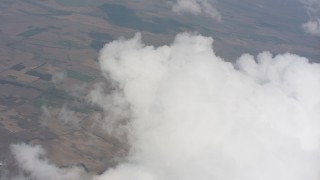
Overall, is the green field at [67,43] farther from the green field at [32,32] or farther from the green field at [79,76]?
the green field at [79,76]

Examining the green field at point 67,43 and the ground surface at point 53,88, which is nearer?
the ground surface at point 53,88

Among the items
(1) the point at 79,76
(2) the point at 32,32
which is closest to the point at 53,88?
(1) the point at 79,76

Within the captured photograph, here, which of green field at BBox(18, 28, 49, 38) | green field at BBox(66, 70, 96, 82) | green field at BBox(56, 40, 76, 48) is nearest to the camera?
green field at BBox(66, 70, 96, 82)

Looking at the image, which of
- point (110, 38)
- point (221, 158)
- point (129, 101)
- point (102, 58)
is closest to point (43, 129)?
point (129, 101)

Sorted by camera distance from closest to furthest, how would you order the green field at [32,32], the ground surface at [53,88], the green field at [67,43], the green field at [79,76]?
the ground surface at [53,88] → the green field at [79,76] → the green field at [67,43] → the green field at [32,32]

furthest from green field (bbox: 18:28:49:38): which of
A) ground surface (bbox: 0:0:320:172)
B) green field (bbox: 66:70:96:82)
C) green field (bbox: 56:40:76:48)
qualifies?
green field (bbox: 66:70:96:82)

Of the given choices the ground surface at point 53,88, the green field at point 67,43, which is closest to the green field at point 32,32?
the ground surface at point 53,88

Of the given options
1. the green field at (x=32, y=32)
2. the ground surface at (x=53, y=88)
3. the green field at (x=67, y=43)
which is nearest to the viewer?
the ground surface at (x=53, y=88)

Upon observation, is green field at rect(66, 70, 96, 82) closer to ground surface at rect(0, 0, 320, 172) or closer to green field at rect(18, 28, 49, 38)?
ground surface at rect(0, 0, 320, 172)

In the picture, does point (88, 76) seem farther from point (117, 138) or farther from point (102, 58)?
point (117, 138)

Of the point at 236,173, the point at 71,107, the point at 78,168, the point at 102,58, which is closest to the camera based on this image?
the point at 236,173

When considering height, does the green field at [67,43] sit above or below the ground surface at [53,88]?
above
